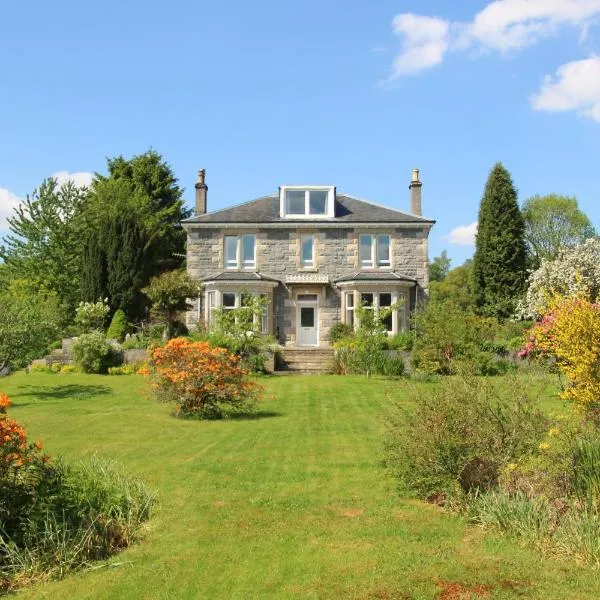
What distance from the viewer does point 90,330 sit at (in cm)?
3034

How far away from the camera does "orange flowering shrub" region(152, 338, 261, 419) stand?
14.9 metres

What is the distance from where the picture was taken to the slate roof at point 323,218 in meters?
32.8

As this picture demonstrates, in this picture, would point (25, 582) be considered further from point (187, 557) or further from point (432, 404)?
point (432, 404)

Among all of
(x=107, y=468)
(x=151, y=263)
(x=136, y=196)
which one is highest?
(x=136, y=196)

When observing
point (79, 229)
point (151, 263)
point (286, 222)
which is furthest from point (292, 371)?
point (79, 229)

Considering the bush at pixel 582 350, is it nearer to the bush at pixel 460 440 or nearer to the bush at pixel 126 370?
the bush at pixel 460 440

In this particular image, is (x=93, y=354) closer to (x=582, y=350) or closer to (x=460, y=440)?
(x=460, y=440)

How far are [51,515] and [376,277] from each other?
25619 mm

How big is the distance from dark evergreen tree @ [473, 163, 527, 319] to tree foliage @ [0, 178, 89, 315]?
2417 centimetres

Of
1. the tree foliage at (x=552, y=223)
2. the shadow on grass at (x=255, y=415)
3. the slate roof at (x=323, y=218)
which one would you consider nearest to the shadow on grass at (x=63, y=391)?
the shadow on grass at (x=255, y=415)

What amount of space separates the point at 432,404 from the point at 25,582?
5.20m

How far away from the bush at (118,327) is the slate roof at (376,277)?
10.4m

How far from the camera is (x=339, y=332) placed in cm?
3106

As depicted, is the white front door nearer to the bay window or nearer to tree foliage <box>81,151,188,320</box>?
the bay window
